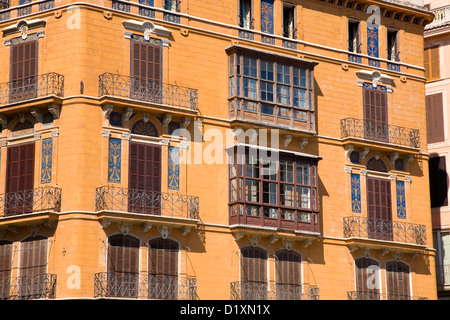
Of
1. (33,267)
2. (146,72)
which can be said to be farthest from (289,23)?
(33,267)

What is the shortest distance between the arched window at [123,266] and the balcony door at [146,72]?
593 cm

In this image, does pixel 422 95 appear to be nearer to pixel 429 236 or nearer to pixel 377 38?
pixel 377 38

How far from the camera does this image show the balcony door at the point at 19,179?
3703cm

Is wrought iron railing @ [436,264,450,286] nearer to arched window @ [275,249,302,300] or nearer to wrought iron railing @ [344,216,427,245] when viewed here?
wrought iron railing @ [344,216,427,245]

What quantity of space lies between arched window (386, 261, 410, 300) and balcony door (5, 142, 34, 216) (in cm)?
1728

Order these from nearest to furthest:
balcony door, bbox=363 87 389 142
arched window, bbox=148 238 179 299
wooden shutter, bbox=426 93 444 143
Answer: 1. arched window, bbox=148 238 179 299
2. balcony door, bbox=363 87 389 142
3. wooden shutter, bbox=426 93 444 143

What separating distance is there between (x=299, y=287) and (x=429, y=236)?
8.53m

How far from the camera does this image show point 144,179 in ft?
124

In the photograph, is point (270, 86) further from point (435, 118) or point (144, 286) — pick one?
point (435, 118)

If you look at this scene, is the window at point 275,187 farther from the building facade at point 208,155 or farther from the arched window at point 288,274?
the arched window at point 288,274

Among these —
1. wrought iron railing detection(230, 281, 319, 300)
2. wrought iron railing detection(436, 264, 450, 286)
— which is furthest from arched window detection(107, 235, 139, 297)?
wrought iron railing detection(436, 264, 450, 286)

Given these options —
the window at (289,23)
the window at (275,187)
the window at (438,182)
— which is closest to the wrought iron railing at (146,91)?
the window at (275,187)

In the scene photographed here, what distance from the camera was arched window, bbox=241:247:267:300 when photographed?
129ft

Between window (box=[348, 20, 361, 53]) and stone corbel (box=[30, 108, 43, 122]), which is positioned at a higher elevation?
window (box=[348, 20, 361, 53])
